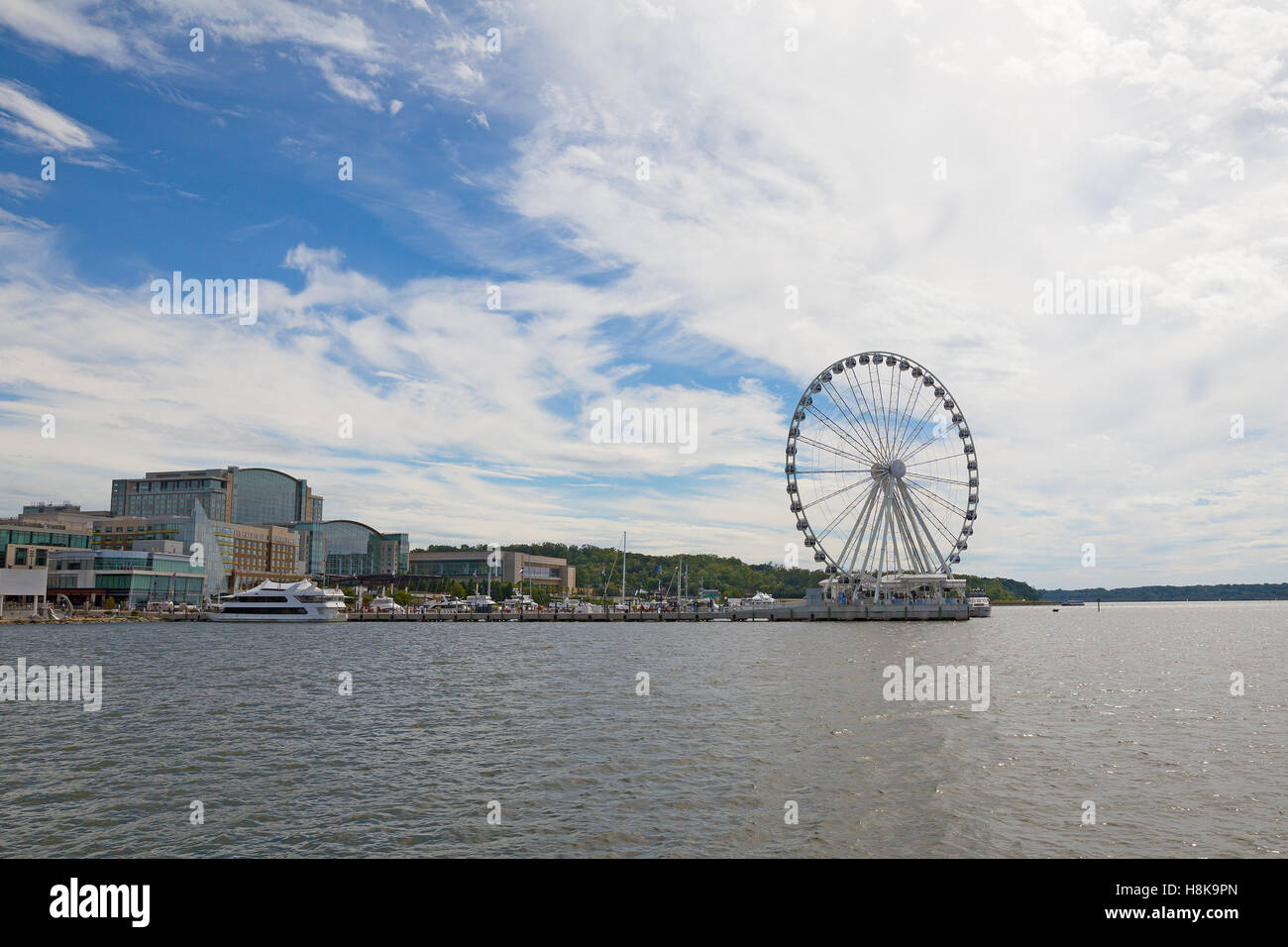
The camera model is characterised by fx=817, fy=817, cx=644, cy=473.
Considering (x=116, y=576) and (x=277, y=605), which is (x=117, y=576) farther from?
(x=277, y=605)

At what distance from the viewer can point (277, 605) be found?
158 metres

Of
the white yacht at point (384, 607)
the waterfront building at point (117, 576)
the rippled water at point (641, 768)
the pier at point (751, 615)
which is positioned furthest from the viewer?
the white yacht at point (384, 607)

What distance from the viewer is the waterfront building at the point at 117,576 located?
165 m

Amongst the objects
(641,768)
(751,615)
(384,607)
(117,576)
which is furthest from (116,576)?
(641,768)

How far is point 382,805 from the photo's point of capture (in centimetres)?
2391

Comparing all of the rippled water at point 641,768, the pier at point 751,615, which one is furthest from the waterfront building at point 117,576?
the rippled water at point 641,768

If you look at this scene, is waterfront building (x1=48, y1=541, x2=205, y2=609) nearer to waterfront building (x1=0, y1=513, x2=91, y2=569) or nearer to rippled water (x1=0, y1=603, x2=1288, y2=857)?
waterfront building (x1=0, y1=513, x2=91, y2=569)

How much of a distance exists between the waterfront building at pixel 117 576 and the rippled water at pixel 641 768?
130 metres

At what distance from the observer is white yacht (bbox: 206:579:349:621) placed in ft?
512

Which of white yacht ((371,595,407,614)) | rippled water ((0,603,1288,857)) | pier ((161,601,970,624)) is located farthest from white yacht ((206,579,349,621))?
rippled water ((0,603,1288,857))

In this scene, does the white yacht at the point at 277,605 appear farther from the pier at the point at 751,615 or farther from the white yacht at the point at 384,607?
the white yacht at the point at 384,607

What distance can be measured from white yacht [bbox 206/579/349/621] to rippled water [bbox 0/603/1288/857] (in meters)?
102
